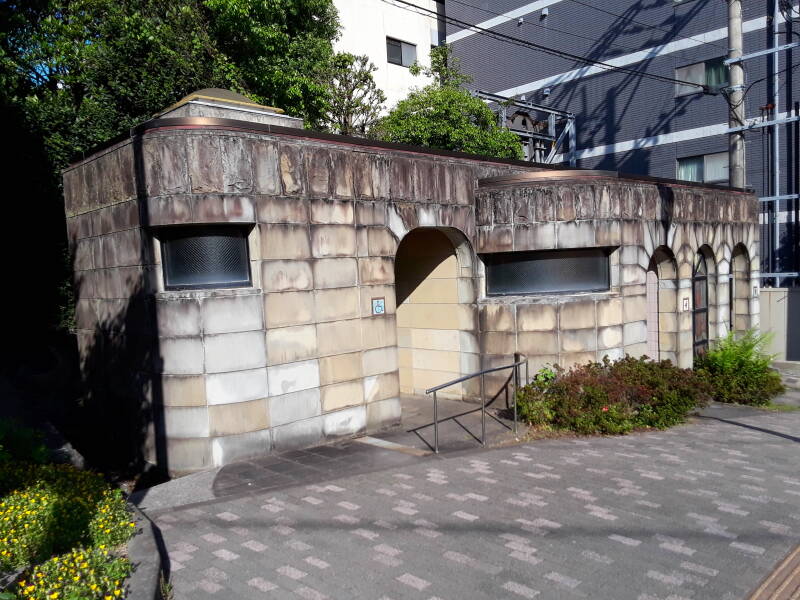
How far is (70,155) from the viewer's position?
591 inches

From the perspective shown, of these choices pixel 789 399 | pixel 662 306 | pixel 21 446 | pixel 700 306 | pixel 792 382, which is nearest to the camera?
pixel 21 446

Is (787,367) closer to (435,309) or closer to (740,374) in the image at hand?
(740,374)

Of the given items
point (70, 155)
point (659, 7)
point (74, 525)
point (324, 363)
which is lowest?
point (74, 525)

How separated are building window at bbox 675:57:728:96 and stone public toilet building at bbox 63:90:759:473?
41.9ft

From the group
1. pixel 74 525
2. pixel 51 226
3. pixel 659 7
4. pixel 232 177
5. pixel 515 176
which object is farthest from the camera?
pixel 659 7

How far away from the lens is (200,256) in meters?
8.65

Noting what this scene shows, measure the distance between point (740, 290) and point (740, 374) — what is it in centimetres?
404

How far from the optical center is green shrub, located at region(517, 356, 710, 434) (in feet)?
33.4

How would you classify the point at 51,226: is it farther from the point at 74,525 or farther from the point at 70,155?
the point at 74,525

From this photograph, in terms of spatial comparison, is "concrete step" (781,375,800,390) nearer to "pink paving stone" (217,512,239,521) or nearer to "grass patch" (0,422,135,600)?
→ "pink paving stone" (217,512,239,521)

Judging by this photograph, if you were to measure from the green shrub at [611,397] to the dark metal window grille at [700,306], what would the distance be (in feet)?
11.2

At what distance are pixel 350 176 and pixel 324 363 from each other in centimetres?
275

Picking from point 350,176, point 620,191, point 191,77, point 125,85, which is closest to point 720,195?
point 620,191

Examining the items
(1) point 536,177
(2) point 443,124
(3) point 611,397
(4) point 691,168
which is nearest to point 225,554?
(3) point 611,397
